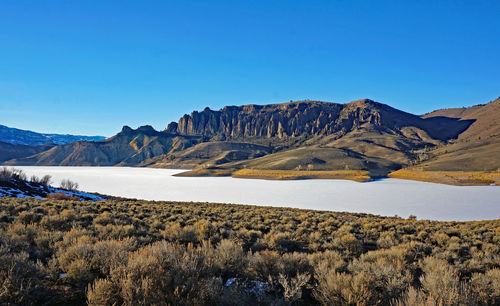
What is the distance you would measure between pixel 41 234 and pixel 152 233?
3.27 m

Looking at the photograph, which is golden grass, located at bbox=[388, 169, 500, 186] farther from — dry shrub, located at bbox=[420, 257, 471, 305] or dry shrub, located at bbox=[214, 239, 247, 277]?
dry shrub, located at bbox=[214, 239, 247, 277]

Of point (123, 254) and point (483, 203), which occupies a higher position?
point (123, 254)

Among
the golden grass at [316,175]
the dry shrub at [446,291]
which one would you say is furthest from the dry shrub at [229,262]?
the golden grass at [316,175]

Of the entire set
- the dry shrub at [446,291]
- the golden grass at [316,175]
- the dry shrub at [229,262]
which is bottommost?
the golden grass at [316,175]

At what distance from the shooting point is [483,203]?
47.2m

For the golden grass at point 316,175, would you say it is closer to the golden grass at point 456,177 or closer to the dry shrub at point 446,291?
the golden grass at point 456,177

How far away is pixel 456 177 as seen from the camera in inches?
3184

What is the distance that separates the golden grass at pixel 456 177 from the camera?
7512 cm

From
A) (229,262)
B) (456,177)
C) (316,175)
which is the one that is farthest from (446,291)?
(316,175)

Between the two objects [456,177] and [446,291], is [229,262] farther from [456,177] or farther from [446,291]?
[456,177]

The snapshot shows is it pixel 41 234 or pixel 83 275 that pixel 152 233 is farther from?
pixel 83 275

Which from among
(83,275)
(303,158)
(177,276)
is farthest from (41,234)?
(303,158)

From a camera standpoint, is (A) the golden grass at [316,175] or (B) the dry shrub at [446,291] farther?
(A) the golden grass at [316,175]

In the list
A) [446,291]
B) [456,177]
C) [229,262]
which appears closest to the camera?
[446,291]
